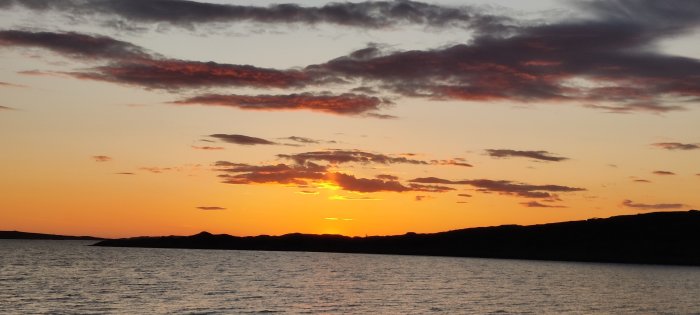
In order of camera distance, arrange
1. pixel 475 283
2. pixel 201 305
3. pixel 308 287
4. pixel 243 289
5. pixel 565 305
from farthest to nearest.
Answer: pixel 475 283 → pixel 308 287 → pixel 243 289 → pixel 565 305 → pixel 201 305

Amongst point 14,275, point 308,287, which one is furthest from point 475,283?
point 14,275

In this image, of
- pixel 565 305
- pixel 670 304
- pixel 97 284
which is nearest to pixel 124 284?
pixel 97 284

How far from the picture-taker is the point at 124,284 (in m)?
112

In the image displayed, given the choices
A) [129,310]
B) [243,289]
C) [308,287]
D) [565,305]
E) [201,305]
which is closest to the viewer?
[129,310]

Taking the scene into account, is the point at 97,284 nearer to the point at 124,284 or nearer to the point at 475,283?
the point at 124,284

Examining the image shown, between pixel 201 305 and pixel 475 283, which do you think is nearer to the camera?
pixel 201 305

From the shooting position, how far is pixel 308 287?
115 meters

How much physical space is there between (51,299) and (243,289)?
90.5 ft

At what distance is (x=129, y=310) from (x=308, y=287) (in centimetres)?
3976

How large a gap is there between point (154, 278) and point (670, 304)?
77.7 metres

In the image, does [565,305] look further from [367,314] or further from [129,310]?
[129,310]

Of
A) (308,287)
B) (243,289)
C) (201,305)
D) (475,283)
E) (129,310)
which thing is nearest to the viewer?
(129,310)

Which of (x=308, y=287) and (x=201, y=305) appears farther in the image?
(x=308, y=287)

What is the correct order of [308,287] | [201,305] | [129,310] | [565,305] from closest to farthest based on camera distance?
[129,310]
[201,305]
[565,305]
[308,287]
